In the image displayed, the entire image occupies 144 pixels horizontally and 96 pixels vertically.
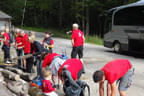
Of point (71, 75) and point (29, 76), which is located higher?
point (71, 75)

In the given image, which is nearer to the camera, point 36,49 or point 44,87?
point 44,87

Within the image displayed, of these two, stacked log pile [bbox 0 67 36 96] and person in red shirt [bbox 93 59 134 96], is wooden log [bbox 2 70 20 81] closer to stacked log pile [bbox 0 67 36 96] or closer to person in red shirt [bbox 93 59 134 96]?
stacked log pile [bbox 0 67 36 96]

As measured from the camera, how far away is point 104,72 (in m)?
4.22

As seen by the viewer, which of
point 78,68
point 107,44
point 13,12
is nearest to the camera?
point 78,68

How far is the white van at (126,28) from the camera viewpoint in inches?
Result: 533

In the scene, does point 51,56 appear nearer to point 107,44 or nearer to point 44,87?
point 44,87

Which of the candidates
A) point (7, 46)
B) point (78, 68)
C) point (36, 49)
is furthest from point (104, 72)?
point (7, 46)

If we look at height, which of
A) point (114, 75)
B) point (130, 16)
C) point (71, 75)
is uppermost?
point (130, 16)

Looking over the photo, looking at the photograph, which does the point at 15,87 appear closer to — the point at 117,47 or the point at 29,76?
the point at 29,76

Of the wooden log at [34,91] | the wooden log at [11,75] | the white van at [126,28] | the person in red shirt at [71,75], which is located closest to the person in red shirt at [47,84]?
the person in red shirt at [71,75]

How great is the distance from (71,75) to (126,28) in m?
10.4

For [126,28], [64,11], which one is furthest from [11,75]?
[64,11]

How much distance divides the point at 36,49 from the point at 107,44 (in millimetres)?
10265

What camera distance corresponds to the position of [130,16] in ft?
46.9
